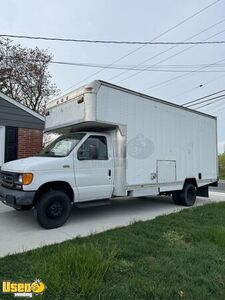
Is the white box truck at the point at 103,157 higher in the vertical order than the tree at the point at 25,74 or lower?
lower

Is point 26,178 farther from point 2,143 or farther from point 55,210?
point 2,143

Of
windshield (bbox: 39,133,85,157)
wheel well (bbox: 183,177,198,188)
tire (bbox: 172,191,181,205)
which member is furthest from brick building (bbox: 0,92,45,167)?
wheel well (bbox: 183,177,198,188)

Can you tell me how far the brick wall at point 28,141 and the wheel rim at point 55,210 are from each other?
499 centimetres

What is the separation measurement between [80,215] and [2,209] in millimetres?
2270

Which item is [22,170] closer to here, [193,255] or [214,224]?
[193,255]

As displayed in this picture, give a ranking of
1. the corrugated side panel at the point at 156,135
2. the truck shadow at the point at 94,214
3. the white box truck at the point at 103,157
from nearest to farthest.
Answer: the white box truck at the point at 103,157 < the truck shadow at the point at 94,214 < the corrugated side panel at the point at 156,135

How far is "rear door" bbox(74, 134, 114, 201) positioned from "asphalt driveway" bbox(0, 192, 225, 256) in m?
0.66

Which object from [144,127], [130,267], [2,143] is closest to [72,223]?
[130,267]

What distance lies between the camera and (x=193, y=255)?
4.15 metres

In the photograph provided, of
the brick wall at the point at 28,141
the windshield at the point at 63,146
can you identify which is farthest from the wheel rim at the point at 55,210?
the brick wall at the point at 28,141

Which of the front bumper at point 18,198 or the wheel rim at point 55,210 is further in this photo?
the wheel rim at point 55,210

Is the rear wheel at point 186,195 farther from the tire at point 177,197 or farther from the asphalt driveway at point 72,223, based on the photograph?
the asphalt driveway at point 72,223

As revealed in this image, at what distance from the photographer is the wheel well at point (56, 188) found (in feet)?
18.8

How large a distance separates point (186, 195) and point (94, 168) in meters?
3.84
